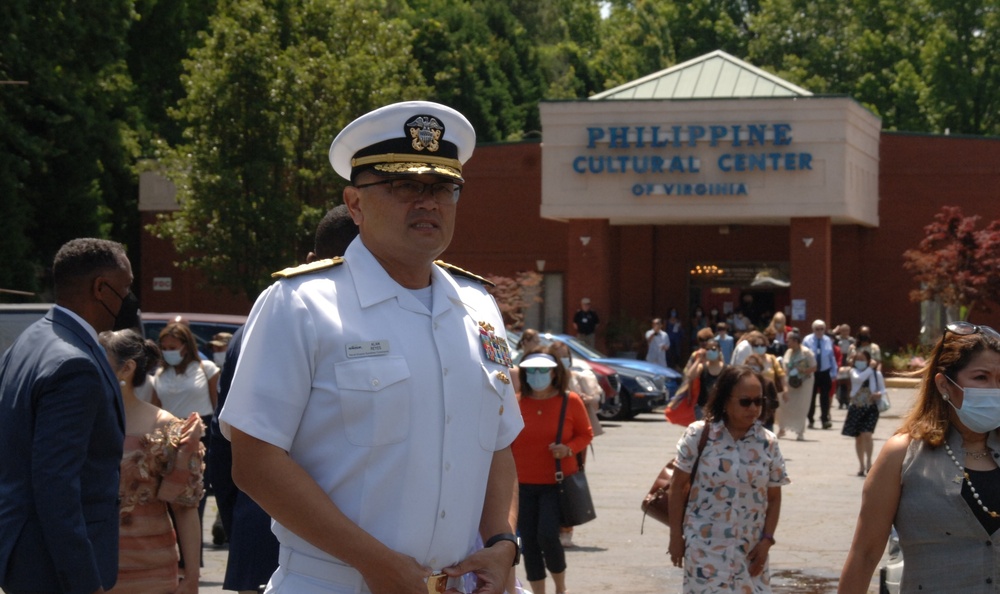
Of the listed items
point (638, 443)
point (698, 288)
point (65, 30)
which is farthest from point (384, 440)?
point (698, 288)

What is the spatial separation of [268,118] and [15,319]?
2478cm

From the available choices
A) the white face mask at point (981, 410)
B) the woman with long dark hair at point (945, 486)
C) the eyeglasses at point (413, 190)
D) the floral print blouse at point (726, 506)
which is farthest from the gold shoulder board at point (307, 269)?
the floral print blouse at point (726, 506)

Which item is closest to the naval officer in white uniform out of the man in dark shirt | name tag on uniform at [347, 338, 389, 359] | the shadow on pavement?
name tag on uniform at [347, 338, 389, 359]

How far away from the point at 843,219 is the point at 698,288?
16.5 feet

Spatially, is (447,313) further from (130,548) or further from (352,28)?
(352,28)

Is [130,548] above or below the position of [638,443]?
above

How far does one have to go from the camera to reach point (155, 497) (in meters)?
5.83

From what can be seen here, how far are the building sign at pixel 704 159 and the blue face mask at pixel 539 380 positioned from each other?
1056 inches

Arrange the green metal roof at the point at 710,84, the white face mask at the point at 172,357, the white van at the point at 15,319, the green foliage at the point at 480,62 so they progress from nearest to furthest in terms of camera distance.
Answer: the white van at the point at 15,319 → the white face mask at the point at 172,357 → the green metal roof at the point at 710,84 → the green foliage at the point at 480,62

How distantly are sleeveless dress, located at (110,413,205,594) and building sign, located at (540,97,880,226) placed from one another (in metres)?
31.5

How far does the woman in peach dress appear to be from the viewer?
223 inches

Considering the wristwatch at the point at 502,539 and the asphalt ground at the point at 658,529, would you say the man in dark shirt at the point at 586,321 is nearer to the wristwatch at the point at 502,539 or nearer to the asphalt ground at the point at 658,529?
the asphalt ground at the point at 658,529

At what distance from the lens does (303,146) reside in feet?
112

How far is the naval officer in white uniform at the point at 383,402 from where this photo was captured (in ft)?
10.6
